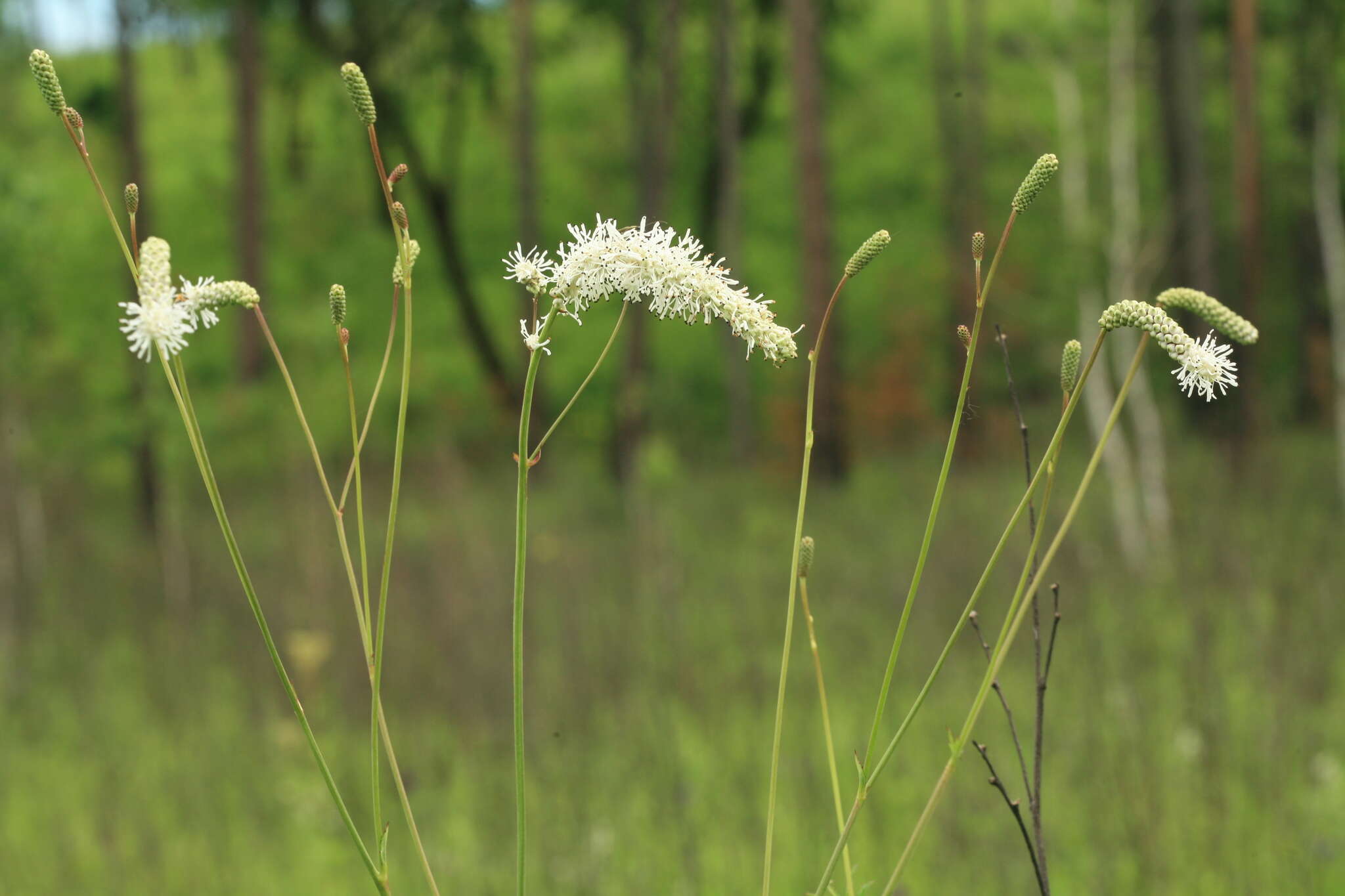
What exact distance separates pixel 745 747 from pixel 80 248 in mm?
16640

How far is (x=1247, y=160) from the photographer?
913cm

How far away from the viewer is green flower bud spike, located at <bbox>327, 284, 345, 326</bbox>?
0.90m

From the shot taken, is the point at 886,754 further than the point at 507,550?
No

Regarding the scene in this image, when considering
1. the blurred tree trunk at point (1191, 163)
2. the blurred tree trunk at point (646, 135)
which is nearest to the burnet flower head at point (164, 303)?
the blurred tree trunk at point (646, 135)

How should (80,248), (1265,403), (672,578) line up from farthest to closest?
(80,248), (1265,403), (672,578)

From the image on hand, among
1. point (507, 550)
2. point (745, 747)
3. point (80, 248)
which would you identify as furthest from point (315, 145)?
point (745, 747)

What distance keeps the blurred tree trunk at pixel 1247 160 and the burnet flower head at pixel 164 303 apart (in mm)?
9477

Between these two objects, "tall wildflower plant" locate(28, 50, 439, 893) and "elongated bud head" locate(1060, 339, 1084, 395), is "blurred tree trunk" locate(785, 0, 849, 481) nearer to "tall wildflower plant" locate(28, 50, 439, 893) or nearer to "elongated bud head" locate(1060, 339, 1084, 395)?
"elongated bud head" locate(1060, 339, 1084, 395)

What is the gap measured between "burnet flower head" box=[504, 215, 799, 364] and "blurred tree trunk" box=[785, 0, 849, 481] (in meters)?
9.02

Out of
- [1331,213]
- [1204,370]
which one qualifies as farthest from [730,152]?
[1204,370]

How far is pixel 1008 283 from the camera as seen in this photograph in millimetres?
14805

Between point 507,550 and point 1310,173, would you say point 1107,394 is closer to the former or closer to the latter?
point 1310,173

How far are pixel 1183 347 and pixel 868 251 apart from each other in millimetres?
269

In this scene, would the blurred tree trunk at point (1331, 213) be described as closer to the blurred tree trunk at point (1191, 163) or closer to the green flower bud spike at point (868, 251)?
the blurred tree trunk at point (1191, 163)
